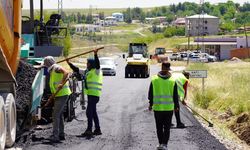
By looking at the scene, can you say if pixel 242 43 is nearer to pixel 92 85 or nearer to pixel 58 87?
pixel 92 85

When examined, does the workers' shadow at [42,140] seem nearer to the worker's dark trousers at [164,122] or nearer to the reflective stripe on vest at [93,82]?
the reflective stripe on vest at [93,82]

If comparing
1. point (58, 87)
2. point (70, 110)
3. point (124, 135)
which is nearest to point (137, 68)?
point (70, 110)

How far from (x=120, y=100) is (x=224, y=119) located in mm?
4520

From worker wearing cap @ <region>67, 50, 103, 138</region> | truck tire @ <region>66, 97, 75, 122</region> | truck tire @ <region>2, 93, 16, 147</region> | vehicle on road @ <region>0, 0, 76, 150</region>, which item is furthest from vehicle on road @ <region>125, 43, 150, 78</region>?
truck tire @ <region>2, 93, 16, 147</region>

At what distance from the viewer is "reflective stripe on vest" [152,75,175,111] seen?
13.0 m

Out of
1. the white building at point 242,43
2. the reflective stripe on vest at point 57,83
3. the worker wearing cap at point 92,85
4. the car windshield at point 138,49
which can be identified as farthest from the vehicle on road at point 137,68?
the white building at point 242,43

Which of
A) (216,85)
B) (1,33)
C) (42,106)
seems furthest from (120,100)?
(1,33)

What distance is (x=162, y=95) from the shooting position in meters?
13.0

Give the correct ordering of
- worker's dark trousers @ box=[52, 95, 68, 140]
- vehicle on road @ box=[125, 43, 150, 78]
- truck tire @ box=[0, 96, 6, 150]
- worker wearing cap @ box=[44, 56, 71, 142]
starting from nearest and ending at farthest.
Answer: truck tire @ box=[0, 96, 6, 150] < worker's dark trousers @ box=[52, 95, 68, 140] < worker wearing cap @ box=[44, 56, 71, 142] < vehicle on road @ box=[125, 43, 150, 78]

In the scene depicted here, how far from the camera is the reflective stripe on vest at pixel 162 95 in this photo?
13.0 meters

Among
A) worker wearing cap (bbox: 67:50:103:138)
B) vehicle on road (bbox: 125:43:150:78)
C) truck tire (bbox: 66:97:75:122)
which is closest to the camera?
worker wearing cap (bbox: 67:50:103:138)

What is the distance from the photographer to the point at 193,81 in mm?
36531

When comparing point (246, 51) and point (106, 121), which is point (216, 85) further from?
point (246, 51)

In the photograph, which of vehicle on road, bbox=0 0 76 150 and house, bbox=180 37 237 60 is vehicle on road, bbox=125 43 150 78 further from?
house, bbox=180 37 237 60
